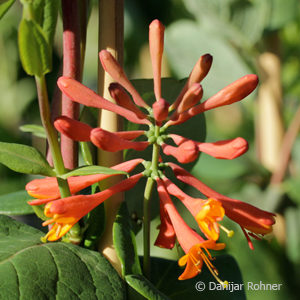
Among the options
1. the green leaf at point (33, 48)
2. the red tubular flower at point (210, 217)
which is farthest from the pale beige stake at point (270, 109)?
the green leaf at point (33, 48)

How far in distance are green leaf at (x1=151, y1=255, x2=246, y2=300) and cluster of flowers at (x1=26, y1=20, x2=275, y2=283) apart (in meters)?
0.07

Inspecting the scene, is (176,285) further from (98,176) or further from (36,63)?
(36,63)

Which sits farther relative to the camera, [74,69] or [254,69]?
[254,69]

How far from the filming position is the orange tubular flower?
0.35 meters

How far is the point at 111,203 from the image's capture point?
382 millimetres

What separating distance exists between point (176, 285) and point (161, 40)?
233 millimetres

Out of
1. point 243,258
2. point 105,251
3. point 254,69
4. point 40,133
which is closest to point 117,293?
point 105,251

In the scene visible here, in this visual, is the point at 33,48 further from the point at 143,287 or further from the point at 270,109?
the point at 270,109

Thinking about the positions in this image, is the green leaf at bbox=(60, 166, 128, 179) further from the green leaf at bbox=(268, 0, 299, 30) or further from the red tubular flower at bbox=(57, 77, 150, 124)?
the green leaf at bbox=(268, 0, 299, 30)

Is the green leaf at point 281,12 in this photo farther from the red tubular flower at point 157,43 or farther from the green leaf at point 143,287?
the green leaf at point 143,287

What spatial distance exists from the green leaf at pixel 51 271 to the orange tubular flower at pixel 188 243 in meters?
0.05

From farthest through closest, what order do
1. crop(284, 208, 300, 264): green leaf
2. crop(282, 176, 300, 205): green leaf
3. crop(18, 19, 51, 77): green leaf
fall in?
crop(284, 208, 300, 264): green leaf < crop(282, 176, 300, 205): green leaf < crop(18, 19, 51, 77): green leaf

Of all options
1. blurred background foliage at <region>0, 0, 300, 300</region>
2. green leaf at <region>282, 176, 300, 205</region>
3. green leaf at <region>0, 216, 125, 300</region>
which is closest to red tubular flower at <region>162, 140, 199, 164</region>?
green leaf at <region>0, 216, 125, 300</region>

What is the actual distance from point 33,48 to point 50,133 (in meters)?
0.07
